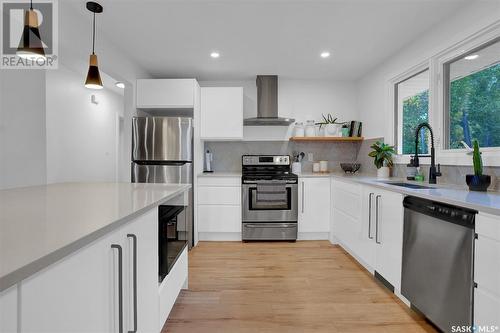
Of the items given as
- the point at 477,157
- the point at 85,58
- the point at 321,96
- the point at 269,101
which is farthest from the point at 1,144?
the point at 321,96

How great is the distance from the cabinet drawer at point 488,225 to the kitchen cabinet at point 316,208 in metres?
2.29

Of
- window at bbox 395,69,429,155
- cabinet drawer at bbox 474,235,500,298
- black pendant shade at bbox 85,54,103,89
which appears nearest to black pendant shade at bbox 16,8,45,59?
black pendant shade at bbox 85,54,103,89

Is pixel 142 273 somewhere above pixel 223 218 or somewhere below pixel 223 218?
above

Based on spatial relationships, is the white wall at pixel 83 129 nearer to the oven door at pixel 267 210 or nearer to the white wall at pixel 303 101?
the white wall at pixel 303 101

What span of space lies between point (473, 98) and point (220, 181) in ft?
9.02

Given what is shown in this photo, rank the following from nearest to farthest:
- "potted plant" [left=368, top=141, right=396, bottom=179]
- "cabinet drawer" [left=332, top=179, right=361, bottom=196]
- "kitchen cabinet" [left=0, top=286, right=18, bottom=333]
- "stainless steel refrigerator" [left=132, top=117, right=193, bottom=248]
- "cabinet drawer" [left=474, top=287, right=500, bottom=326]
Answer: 1. "kitchen cabinet" [left=0, top=286, right=18, bottom=333]
2. "cabinet drawer" [left=474, top=287, right=500, bottom=326]
3. "cabinet drawer" [left=332, top=179, right=361, bottom=196]
4. "potted plant" [left=368, top=141, right=396, bottom=179]
5. "stainless steel refrigerator" [left=132, top=117, right=193, bottom=248]

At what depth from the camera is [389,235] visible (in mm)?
2170

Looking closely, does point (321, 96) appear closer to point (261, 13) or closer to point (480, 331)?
point (261, 13)

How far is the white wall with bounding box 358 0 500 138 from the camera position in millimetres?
2031

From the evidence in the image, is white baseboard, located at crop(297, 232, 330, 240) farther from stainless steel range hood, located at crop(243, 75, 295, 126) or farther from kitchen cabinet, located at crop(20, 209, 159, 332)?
kitchen cabinet, located at crop(20, 209, 159, 332)

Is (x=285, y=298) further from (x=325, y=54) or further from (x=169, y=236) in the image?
(x=325, y=54)

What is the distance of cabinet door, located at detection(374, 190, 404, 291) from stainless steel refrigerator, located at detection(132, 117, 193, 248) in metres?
2.15

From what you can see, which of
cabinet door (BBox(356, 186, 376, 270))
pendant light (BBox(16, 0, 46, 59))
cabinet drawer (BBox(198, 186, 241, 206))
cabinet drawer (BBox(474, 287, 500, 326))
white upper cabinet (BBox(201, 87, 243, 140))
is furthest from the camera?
white upper cabinet (BBox(201, 87, 243, 140))

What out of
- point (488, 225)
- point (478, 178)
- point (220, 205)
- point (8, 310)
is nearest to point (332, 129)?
point (220, 205)
